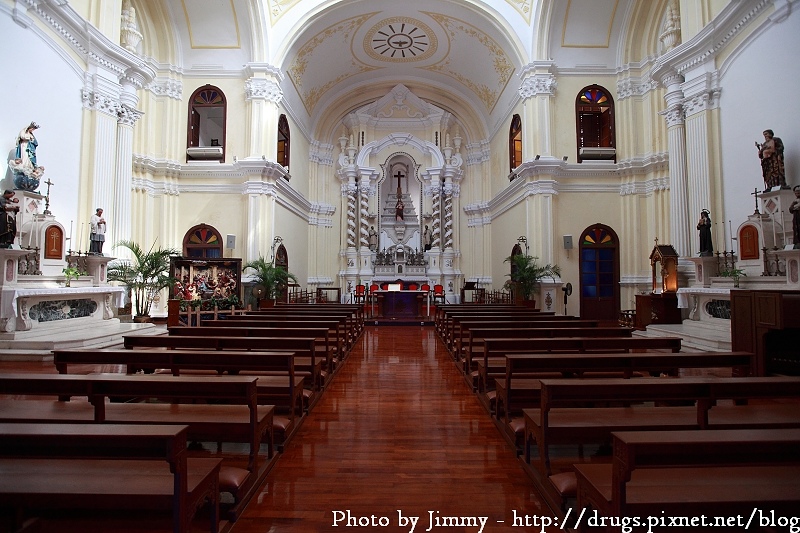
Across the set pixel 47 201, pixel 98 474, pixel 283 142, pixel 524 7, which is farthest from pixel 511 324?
pixel 283 142

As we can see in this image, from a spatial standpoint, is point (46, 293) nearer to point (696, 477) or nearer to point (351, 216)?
point (696, 477)

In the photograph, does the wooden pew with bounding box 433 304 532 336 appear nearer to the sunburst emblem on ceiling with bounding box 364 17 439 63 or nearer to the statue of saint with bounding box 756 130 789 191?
the statue of saint with bounding box 756 130 789 191

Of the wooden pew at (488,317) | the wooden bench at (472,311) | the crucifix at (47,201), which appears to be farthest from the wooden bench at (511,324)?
the crucifix at (47,201)

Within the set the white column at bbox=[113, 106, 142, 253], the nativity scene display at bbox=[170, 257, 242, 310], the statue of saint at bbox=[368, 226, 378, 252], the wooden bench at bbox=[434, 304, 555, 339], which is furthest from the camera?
the statue of saint at bbox=[368, 226, 378, 252]

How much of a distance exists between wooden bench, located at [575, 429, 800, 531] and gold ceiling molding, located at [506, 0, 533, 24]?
14913mm

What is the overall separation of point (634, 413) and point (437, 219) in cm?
1730

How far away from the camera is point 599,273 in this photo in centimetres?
1420

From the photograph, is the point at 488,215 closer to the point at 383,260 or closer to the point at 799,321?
the point at 383,260

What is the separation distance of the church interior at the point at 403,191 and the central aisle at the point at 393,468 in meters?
0.03

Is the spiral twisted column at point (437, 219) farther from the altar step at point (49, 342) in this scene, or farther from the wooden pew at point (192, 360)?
the wooden pew at point (192, 360)

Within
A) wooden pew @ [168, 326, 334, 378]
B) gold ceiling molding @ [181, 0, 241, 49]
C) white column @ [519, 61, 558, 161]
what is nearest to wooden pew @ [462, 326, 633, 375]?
wooden pew @ [168, 326, 334, 378]

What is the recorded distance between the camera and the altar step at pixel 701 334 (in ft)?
25.0

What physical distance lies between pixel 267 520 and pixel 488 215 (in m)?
18.5

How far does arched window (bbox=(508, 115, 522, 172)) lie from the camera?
51.8 ft
